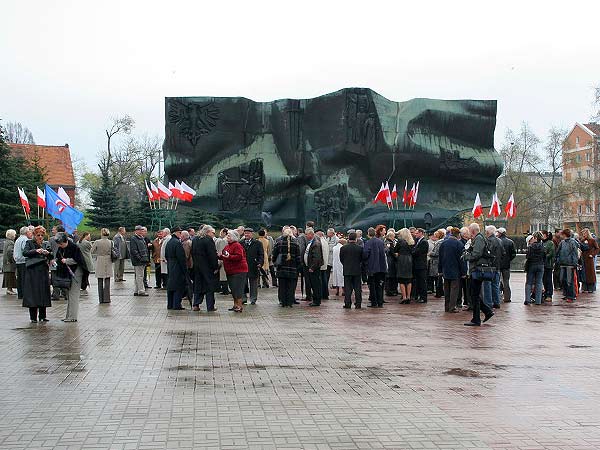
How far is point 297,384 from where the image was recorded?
8523 mm

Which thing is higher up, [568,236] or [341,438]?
[568,236]

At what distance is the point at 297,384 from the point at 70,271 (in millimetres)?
7105

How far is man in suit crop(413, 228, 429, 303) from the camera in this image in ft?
62.4

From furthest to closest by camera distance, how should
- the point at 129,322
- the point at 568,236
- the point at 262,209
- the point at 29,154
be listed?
1. the point at 29,154
2. the point at 262,209
3. the point at 568,236
4. the point at 129,322

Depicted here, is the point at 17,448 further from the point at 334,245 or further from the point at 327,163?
the point at 327,163

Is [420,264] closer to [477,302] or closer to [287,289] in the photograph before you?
[287,289]

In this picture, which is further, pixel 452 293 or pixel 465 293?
pixel 465 293

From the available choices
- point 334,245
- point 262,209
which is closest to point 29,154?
point 262,209

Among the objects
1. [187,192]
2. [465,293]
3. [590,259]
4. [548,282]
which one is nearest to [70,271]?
[465,293]

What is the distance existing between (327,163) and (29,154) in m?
49.8

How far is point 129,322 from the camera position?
14.4 metres

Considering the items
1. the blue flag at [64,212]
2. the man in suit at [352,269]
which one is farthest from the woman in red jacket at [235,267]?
the blue flag at [64,212]

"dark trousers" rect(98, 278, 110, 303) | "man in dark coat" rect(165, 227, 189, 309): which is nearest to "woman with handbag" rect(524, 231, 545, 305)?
"man in dark coat" rect(165, 227, 189, 309)

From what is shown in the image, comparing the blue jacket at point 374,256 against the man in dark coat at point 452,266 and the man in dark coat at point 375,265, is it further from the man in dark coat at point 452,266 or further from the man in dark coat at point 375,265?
the man in dark coat at point 452,266
